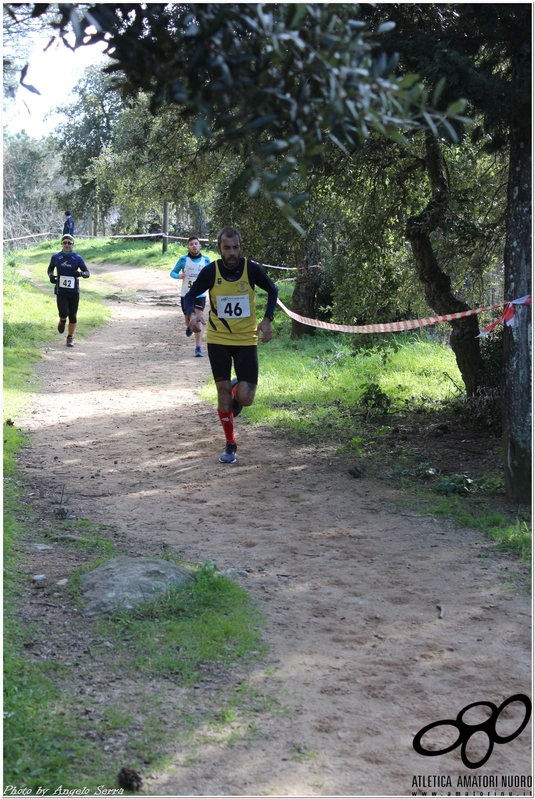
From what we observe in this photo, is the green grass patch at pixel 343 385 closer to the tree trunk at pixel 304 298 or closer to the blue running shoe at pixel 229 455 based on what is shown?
the tree trunk at pixel 304 298

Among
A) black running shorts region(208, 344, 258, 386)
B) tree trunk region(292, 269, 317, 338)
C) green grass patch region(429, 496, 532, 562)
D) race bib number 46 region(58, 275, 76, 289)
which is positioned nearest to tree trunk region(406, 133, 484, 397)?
black running shorts region(208, 344, 258, 386)

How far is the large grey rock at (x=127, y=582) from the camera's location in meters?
4.70

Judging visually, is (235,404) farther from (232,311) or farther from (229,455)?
(232,311)

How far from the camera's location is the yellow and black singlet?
24.7 ft

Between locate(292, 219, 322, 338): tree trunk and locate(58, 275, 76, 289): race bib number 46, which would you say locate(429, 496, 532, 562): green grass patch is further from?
locate(292, 219, 322, 338): tree trunk

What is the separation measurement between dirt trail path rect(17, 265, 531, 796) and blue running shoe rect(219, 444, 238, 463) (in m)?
0.10

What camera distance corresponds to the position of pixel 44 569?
5.24 m

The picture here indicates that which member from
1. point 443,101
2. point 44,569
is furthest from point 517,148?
point 44,569

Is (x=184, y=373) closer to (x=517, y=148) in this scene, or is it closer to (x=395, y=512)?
(x=395, y=512)

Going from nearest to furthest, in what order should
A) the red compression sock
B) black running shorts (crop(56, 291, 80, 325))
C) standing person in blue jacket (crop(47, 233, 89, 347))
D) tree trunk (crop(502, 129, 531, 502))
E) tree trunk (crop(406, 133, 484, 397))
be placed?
tree trunk (crop(502, 129, 531, 502))
the red compression sock
tree trunk (crop(406, 133, 484, 397))
standing person in blue jacket (crop(47, 233, 89, 347))
black running shorts (crop(56, 291, 80, 325))

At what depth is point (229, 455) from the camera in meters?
8.10

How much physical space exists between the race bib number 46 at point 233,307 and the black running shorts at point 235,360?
315mm

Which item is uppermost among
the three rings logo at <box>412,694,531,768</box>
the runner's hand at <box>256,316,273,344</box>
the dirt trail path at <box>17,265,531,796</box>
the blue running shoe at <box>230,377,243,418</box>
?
the runner's hand at <box>256,316,273,344</box>

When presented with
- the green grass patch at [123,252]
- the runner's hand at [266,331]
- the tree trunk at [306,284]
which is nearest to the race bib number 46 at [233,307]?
the runner's hand at [266,331]
